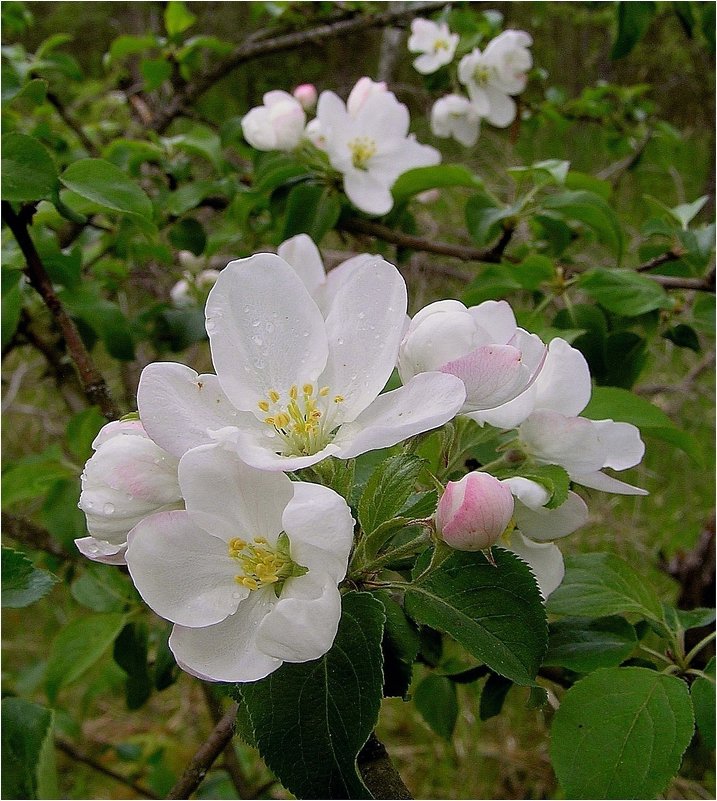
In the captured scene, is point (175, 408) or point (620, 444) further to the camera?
point (620, 444)

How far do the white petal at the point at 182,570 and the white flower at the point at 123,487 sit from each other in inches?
0.6

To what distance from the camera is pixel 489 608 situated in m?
0.49

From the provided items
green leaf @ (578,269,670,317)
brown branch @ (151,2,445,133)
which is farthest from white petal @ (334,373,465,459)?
brown branch @ (151,2,445,133)

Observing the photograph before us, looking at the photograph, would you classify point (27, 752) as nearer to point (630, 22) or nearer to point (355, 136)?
point (355, 136)

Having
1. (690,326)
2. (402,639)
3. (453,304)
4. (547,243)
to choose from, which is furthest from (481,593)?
(547,243)

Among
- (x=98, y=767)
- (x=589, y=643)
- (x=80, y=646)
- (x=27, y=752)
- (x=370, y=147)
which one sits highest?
(x=370, y=147)

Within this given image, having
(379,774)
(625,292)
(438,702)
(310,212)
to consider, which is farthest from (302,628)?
(310,212)

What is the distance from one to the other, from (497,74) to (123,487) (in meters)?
1.26

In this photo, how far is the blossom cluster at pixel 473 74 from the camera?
1.44 meters

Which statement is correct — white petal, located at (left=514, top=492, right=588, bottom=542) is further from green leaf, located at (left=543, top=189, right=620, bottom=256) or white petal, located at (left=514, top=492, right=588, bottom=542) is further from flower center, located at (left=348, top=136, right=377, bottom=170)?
flower center, located at (left=348, top=136, right=377, bottom=170)

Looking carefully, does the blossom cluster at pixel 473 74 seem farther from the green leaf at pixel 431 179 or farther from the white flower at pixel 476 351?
the white flower at pixel 476 351

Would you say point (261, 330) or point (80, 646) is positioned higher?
point (261, 330)

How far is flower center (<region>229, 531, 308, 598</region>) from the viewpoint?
0.47 metres

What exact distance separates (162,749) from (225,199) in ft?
3.84
